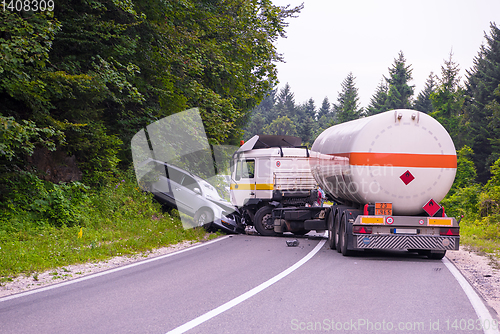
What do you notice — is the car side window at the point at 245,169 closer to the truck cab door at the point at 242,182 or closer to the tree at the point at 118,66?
the truck cab door at the point at 242,182

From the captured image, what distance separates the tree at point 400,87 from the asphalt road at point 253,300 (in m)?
90.7

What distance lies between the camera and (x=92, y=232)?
1320 cm

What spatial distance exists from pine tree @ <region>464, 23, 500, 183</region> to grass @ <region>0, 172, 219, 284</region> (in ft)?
158

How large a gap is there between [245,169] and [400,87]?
89885mm

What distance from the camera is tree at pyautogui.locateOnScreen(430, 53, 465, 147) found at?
6919 centimetres

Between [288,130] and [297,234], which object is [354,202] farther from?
[288,130]

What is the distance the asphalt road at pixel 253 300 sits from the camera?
5.65m

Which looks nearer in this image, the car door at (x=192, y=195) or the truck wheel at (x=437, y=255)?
the truck wheel at (x=437, y=255)

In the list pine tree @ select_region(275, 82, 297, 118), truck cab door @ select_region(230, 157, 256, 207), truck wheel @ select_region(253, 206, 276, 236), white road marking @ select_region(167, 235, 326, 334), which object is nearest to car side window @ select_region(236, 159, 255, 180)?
truck cab door @ select_region(230, 157, 256, 207)

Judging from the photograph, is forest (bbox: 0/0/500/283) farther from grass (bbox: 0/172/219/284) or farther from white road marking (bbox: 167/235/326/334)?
white road marking (bbox: 167/235/326/334)

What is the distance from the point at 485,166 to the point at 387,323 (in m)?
57.5

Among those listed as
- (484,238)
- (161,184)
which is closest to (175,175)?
(161,184)

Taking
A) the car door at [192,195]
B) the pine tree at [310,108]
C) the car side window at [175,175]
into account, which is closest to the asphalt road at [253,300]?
the car door at [192,195]

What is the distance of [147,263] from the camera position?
10.3 metres
